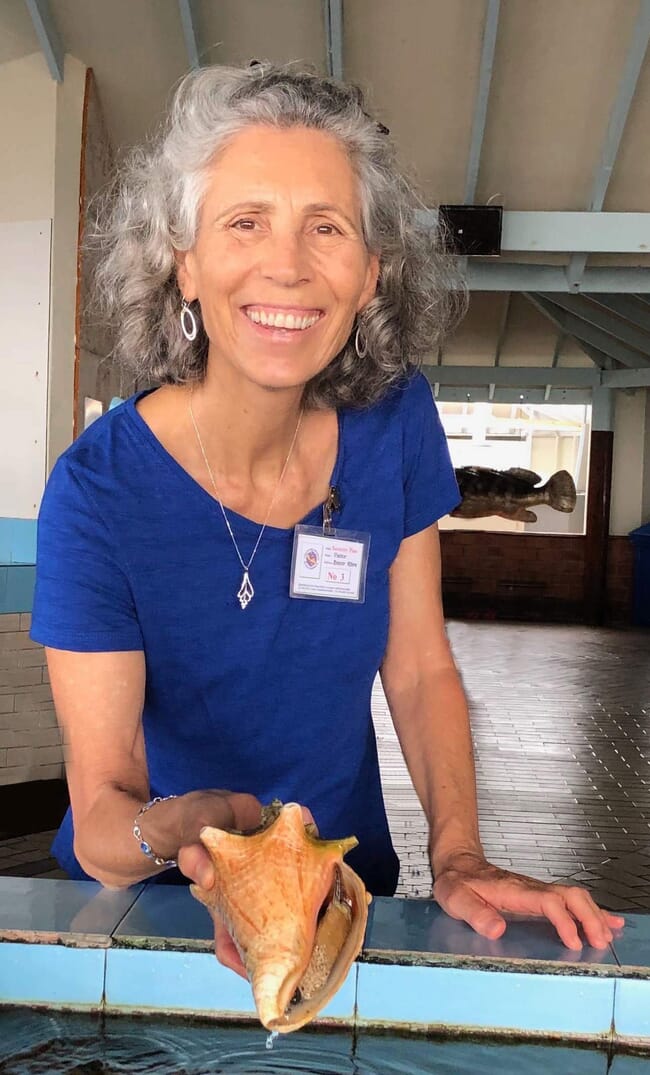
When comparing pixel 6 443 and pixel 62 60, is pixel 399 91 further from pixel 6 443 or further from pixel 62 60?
pixel 6 443

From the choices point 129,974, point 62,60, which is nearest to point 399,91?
point 62,60

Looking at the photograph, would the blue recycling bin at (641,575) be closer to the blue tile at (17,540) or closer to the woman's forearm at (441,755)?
the blue tile at (17,540)

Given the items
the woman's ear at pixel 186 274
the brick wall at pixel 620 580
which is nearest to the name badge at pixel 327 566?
the woman's ear at pixel 186 274

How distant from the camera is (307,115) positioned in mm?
1516

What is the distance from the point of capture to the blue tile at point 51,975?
144 cm

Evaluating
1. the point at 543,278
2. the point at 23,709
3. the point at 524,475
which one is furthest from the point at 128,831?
the point at 524,475

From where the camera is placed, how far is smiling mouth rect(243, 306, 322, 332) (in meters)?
1.47

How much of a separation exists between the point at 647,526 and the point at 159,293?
1330cm

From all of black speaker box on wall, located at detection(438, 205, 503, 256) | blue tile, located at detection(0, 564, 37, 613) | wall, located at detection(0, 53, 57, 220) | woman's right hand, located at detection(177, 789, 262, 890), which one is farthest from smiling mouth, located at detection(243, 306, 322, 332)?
black speaker box on wall, located at detection(438, 205, 503, 256)

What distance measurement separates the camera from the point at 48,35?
5180 millimetres

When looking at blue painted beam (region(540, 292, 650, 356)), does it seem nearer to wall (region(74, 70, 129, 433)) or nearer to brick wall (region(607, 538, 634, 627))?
brick wall (region(607, 538, 634, 627))

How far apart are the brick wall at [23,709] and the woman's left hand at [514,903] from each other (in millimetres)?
3858

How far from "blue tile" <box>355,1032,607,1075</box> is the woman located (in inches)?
5.7

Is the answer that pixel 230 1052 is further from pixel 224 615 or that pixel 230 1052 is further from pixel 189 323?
pixel 189 323
